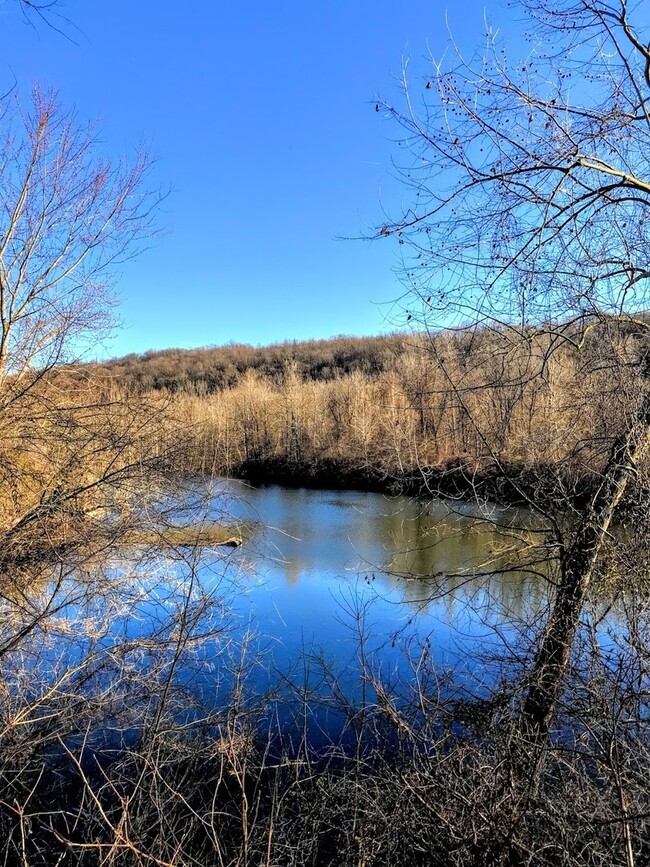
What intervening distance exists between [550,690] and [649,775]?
3.48 feet

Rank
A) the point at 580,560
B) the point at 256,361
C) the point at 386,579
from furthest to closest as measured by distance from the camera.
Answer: the point at 256,361
the point at 386,579
the point at 580,560

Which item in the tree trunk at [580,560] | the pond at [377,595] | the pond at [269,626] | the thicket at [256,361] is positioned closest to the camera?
the tree trunk at [580,560]

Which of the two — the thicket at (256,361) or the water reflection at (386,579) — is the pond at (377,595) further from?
the thicket at (256,361)

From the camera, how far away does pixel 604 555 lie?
152 inches

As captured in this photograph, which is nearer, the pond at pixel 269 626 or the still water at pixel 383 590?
the pond at pixel 269 626

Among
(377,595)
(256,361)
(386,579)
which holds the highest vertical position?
(256,361)

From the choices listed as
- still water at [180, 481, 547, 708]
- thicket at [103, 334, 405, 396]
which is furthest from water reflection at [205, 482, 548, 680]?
thicket at [103, 334, 405, 396]

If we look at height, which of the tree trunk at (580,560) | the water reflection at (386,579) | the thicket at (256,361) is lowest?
the water reflection at (386,579)

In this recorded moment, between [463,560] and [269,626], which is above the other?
[463,560]

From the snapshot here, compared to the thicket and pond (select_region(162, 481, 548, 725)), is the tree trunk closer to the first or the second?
pond (select_region(162, 481, 548, 725))

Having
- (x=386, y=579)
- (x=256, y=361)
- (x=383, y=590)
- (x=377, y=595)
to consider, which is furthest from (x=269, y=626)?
(x=256, y=361)

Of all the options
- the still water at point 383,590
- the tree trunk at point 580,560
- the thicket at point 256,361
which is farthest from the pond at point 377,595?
the thicket at point 256,361

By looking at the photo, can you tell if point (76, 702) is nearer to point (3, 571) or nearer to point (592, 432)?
point (3, 571)

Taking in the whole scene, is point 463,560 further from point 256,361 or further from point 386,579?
point 256,361
